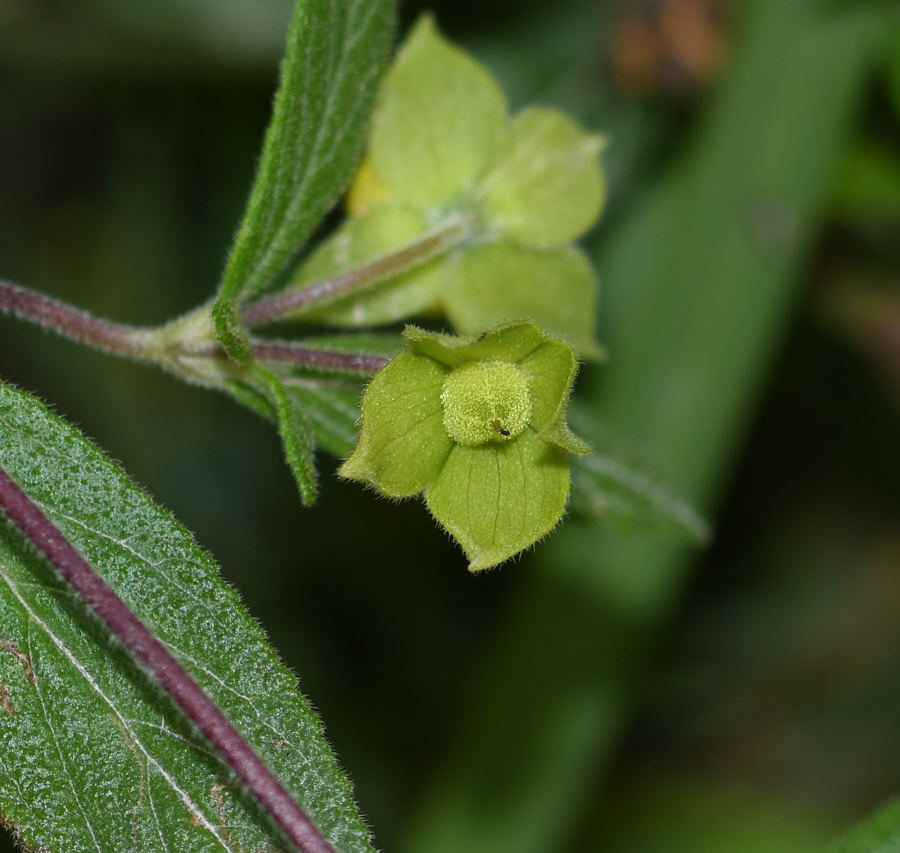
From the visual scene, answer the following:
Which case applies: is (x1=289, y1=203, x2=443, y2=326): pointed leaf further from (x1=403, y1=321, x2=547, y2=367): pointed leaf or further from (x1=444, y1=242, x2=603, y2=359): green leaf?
(x1=403, y1=321, x2=547, y2=367): pointed leaf

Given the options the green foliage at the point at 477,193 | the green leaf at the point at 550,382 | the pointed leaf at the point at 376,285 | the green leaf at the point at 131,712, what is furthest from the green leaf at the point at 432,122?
the green leaf at the point at 131,712

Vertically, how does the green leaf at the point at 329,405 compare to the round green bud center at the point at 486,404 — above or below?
below

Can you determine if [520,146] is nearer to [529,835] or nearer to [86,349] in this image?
[529,835]

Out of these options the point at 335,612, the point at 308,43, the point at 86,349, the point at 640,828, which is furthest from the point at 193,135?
the point at 640,828


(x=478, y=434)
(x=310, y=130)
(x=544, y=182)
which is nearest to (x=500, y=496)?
(x=478, y=434)

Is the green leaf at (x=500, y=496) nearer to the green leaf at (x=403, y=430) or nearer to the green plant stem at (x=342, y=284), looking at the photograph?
the green leaf at (x=403, y=430)

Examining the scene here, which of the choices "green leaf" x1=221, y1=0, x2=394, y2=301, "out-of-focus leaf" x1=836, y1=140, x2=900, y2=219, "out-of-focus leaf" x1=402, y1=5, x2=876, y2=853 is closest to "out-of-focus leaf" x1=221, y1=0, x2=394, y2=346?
"green leaf" x1=221, y1=0, x2=394, y2=301
